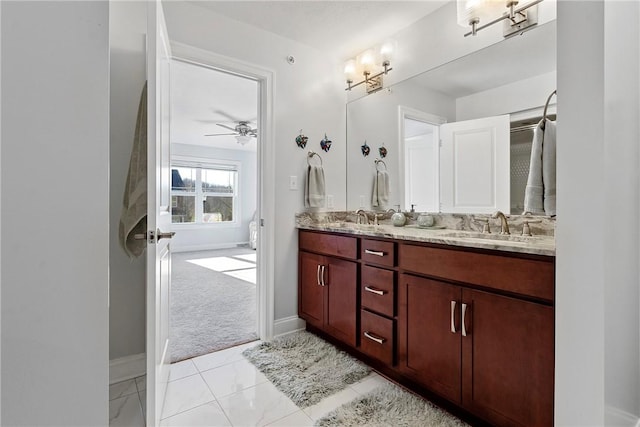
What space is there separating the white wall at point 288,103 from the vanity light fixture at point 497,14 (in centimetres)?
112

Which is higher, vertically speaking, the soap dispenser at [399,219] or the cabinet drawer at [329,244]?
the soap dispenser at [399,219]

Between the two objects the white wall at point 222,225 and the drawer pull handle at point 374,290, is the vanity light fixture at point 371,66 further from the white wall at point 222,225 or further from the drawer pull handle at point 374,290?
the white wall at point 222,225

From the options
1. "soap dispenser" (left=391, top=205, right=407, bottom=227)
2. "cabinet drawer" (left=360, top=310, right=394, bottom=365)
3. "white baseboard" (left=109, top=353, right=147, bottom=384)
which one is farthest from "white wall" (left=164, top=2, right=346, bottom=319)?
"white baseboard" (left=109, top=353, right=147, bottom=384)

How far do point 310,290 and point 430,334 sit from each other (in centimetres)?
110

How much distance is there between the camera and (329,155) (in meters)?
2.78

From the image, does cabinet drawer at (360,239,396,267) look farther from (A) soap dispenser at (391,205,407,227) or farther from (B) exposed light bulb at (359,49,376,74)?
(B) exposed light bulb at (359,49,376,74)

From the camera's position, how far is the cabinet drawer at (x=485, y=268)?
3.78 ft

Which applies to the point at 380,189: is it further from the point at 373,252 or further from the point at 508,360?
the point at 508,360
